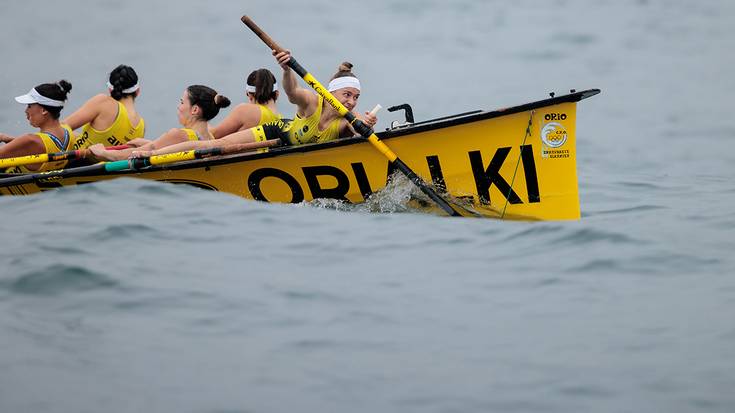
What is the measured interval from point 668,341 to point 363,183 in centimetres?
422

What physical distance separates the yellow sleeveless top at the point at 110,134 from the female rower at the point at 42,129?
8.0 inches

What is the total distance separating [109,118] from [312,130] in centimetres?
199

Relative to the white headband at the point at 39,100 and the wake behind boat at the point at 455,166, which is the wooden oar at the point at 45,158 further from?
the white headband at the point at 39,100

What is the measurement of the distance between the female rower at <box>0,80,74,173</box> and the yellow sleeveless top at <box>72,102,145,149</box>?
0.67ft

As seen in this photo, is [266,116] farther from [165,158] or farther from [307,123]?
[165,158]

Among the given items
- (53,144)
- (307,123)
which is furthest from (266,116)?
(53,144)

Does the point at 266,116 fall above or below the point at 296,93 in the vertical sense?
below

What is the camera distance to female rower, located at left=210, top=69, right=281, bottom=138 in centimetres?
1170

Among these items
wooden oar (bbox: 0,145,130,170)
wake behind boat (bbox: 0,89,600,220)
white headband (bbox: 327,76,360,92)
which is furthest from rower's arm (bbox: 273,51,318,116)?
wooden oar (bbox: 0,145,130,170)

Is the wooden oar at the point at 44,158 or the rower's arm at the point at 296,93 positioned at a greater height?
the rower's arm at the point at 296,93

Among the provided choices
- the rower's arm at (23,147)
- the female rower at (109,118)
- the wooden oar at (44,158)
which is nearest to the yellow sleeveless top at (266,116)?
the female rower at (109,118)

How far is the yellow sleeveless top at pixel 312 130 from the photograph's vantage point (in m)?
11.1

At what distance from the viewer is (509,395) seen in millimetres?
6078

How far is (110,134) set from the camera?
463 inches
